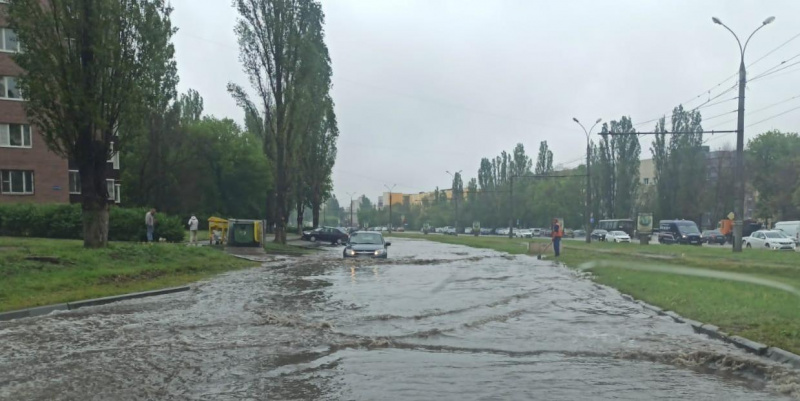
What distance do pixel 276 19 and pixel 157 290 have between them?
1065 inches

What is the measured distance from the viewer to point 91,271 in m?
17.6

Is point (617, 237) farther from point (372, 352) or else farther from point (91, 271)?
point (372, 352)

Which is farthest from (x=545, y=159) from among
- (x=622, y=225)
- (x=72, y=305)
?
(x=72, y=305)

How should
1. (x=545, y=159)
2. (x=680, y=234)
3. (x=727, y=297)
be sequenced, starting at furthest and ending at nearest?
1. (x=545, y=159)
2. (x=680, y=234)
3. (x=727, y=297)

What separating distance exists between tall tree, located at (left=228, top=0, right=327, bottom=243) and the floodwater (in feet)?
85.4

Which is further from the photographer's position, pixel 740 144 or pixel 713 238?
pixel 713 238

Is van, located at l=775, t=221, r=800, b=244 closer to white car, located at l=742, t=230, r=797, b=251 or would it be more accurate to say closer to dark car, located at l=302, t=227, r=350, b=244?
white car, located at l=742, t=230, r=797, b=251

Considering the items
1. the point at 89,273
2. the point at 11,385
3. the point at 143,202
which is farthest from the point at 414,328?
the point at 143,202

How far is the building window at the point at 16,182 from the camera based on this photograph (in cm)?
4206

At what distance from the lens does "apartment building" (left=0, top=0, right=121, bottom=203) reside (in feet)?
136

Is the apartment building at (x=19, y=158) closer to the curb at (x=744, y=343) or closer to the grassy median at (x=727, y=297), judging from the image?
the grassy median at (x=727, y=297)

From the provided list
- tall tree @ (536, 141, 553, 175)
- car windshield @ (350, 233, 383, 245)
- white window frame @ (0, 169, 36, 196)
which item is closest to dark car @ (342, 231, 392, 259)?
car windshield @ (350, 233, 383, 245)

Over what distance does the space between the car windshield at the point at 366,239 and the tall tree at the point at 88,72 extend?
11.5m

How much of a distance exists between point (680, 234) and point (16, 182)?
1992 inches
